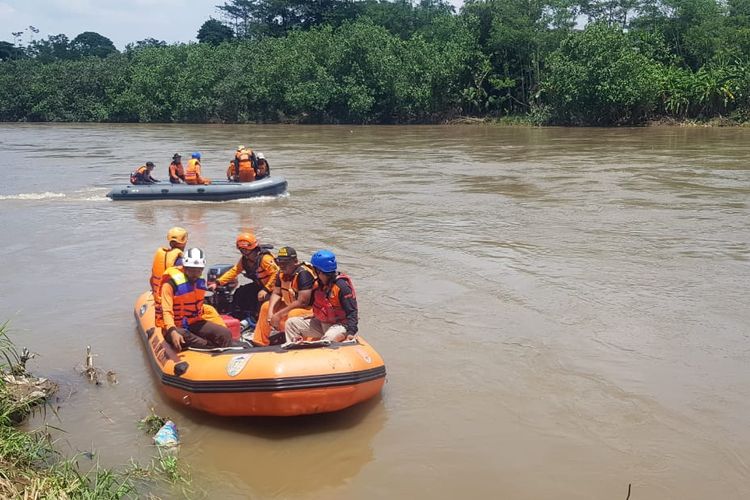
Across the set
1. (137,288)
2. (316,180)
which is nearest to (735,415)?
(137,288)

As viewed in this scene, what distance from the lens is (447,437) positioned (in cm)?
507

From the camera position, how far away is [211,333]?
215 inches

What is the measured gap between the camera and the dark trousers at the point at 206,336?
17.7 feet

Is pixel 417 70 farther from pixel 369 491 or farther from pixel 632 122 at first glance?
pixel 369 491

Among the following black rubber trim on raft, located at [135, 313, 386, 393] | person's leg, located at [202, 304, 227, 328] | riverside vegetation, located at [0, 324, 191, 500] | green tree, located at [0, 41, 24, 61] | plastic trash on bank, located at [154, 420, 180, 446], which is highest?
green tree, located at [0, 41, 24, 61]

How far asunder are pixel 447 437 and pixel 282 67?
37.6m

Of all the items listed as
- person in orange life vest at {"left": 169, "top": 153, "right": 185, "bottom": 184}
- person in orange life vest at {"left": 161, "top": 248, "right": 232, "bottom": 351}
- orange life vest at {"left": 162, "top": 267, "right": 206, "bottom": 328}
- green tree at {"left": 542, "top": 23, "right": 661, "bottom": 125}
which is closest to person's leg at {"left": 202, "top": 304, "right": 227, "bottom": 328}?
person in orange life vest at {"left": 161, "top": 248, "right": 232, "bottom": 351}

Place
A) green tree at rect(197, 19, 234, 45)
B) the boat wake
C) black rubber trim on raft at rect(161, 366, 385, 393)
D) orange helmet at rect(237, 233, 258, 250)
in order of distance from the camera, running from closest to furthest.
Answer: black rubber trim on raft at rect(161, 366, 385, 393)
orange helmet at rect(237, 233, 258, 250)
the boat wake
green tree at rect(197, 19, 234, 45)

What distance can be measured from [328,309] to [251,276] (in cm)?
124

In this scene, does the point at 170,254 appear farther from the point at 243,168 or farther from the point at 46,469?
the point at 243,168

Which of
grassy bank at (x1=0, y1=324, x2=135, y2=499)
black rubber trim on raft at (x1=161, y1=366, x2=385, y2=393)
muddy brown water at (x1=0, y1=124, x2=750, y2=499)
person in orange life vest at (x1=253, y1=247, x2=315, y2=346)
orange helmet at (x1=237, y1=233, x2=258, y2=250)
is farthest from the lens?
orange helmet at (x1=237, y1=233, x2=258, y2=250)

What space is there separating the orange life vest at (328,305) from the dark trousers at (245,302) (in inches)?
44.1

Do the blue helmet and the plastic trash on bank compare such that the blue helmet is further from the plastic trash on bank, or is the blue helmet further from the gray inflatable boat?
the gray inflatable boat

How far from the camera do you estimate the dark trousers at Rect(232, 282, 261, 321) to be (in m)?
6.56
